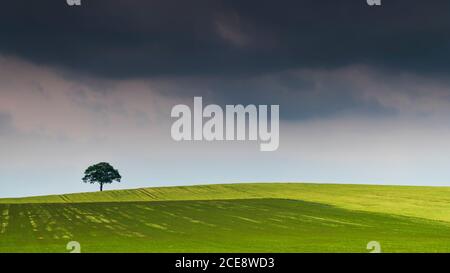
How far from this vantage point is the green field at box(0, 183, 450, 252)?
30.4m

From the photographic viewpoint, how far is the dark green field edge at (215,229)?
29812 millimetres

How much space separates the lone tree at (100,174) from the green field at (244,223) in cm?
1998

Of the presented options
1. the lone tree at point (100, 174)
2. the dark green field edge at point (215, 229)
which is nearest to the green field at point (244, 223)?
the dark green field edge at point (215, 229)

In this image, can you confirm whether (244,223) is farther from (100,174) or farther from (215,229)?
(100,174)

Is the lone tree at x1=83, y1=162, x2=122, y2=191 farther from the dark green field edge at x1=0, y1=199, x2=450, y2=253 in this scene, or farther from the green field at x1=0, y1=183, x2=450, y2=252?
the dark green field edge at x1=0, y1=199, x2=450, y2=253

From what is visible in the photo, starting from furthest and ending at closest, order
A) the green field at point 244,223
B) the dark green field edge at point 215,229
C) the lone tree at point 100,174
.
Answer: the lone tree at point 100,174, the green field at point 244,223, the dark green field edge at point 215,229

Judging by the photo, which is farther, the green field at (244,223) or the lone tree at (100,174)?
the lone tree at (100,174)

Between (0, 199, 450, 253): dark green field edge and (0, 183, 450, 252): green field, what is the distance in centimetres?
5

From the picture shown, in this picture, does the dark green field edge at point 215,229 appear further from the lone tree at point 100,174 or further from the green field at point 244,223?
the lone tree at point 100,174

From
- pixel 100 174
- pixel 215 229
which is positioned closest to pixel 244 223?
pixel 215 229

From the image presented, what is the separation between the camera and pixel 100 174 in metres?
103

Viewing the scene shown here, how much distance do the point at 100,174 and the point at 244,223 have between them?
61.4 meters
